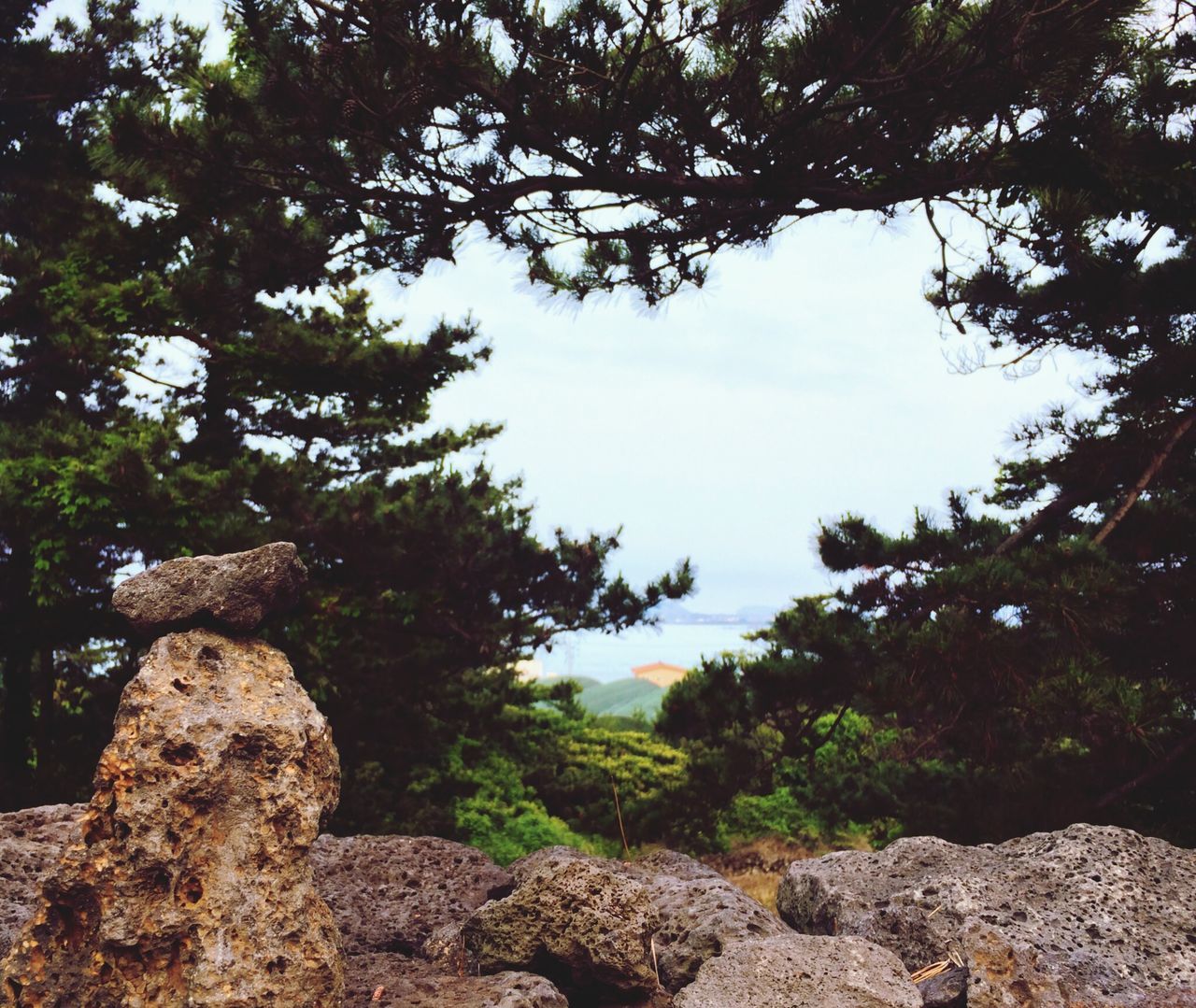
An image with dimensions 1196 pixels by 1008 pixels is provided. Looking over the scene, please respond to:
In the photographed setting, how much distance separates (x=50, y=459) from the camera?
7.52 metres

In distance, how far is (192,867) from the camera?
113 inches

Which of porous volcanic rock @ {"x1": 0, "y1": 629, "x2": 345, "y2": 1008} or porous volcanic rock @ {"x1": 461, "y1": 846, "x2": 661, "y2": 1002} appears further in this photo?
porous volcanic rock @ {"x1": 461, "y1": 846, "x2": 661, "y2": 1002}

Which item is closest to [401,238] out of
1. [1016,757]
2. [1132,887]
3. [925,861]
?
[925,861]

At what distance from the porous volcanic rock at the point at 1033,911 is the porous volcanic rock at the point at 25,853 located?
9.73 feet

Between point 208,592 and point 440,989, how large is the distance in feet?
4.73

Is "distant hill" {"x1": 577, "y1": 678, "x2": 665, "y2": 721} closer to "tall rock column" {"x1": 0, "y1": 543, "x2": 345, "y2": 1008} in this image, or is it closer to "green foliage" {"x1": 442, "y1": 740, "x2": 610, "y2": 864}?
"green foliage" {"x1": 442, "y1": 740, "x2": 610, "y2": 864}

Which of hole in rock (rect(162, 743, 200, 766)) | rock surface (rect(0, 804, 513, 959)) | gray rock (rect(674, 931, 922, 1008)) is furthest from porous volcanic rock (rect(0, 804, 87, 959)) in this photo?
gray rock (rect(674, 931, 922, 1008))

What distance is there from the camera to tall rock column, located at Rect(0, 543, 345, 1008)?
280 cm

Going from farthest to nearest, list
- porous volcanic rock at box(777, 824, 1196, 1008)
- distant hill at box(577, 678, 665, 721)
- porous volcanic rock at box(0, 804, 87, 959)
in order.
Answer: distant hill at box(577, 678, 665, 721) < porous volcanic rock at box(0, 804, 87, 959) < porous volcanic rock at box(777, 824, 1196, 1008)

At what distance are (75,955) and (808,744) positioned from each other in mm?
4176

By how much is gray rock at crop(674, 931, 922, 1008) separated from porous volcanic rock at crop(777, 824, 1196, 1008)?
288mm

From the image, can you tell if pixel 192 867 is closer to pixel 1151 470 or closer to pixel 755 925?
pixel 755 925

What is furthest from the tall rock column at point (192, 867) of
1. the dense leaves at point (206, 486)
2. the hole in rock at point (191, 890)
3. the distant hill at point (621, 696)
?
the distant hill at point (621, 696)

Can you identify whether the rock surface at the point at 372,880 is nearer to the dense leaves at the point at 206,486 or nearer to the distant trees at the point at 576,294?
the distant trees at the point at 576,294
